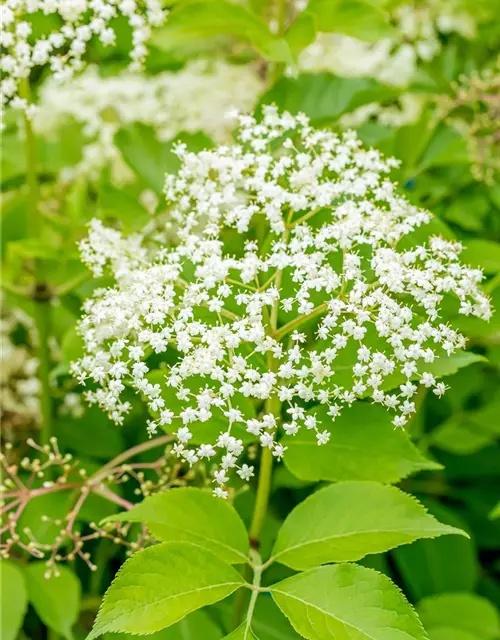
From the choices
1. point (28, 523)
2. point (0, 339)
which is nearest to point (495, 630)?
point (28, 523)

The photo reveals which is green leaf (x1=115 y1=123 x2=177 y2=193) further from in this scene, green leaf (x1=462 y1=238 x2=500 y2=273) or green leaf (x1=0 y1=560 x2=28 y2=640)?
green leaf (x1=0 y1=560 x2=28 y2=640)

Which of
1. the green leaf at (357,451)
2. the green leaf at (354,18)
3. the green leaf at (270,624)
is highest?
the green leaf at (354,18)

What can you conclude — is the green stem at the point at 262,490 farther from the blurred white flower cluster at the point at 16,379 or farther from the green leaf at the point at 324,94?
the blurred white flower cluster at the point at 16,379

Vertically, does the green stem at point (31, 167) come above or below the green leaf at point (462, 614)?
above

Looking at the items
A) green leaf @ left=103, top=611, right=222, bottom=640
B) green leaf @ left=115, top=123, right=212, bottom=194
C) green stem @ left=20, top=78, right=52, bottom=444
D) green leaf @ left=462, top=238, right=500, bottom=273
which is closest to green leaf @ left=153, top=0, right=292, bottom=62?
green leaf @ left=115, top=123, right=212, bottom=194

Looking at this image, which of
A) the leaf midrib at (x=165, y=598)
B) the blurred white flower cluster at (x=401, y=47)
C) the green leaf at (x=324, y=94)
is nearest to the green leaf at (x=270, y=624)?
the leaf midrib at (x=165, y=598)

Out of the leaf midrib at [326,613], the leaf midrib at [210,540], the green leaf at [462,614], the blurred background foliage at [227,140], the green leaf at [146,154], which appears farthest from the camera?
the green leaf at [462,614]

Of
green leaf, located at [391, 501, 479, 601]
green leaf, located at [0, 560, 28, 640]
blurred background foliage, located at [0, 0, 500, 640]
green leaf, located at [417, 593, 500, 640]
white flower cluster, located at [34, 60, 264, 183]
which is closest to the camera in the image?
green leaf, located at [0, 560, 28, 640]
